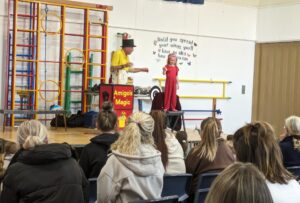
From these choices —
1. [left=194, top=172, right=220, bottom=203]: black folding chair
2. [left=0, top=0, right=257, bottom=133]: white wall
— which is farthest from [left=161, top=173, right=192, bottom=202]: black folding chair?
[left=0, top=0, right=257, bottom=133]: white wall

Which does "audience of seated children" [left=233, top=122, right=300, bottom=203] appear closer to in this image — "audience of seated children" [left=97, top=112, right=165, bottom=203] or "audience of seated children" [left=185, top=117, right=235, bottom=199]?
"audience of seated children" [left=97, top=112, right=165, bottom=203]

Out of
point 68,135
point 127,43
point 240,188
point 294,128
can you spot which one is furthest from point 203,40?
point 240,188

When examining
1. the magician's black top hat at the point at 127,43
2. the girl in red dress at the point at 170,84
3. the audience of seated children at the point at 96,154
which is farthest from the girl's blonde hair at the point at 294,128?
the magician's black top hat at the point at 127,43

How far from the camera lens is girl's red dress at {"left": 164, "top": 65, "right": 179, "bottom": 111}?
7785mm

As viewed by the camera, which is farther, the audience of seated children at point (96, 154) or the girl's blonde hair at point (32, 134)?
the audience of seated children at point (96, 154)

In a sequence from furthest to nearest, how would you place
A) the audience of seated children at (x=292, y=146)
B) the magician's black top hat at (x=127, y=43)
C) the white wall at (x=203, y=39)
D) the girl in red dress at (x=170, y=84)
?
the white wall at (x=203, y=39) → the magician's black top hat at (x=127, y=43) → the girl in red dress at (x=170, y=84) → the audience of seated children at (x=292, y=146)

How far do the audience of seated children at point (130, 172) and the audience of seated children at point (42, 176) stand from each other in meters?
0.26

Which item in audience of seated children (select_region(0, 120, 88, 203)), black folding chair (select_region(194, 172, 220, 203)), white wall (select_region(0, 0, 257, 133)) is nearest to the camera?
audience of seated children (select_region(0, 120, 88, 203))

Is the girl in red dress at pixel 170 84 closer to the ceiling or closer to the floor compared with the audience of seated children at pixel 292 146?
closer to the ceiling

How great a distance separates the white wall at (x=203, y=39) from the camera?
890 centimetres

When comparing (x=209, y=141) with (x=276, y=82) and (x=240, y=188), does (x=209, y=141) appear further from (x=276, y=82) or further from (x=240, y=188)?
(x=276, y=82)

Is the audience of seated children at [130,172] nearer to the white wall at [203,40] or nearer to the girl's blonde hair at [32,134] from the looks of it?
the girl's blonde hair at [32,134]

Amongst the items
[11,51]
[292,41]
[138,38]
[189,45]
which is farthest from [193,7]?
[11,51]

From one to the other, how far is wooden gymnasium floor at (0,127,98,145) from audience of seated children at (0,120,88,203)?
3.08m
